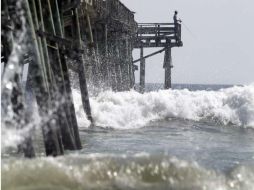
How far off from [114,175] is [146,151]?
135 inches

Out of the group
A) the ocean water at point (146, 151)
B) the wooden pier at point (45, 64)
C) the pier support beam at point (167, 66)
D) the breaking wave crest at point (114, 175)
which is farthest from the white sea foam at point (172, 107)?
the breaking wave crest at point (114, 175)

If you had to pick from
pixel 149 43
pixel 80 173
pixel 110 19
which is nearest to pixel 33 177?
pixel 80 173

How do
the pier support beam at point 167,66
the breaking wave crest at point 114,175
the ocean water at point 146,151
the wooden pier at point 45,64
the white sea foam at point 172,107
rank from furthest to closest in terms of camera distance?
1. the pier support beam at point 167,66
2. the white sea foam at point 172,107
3. the wooden pier at point 45,64
4. the ocean water at point 146,151
5. the breaking wave crest at point 114,175

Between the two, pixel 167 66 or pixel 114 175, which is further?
pixel 167 66

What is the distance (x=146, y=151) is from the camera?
8.59 m

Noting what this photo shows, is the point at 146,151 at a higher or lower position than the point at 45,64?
lower

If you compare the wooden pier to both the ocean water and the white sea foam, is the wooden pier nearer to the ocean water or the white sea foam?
the ocean water

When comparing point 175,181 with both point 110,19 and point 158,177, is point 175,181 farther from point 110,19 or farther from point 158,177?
point 110,19

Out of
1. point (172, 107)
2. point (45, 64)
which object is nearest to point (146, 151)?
point (45, 64)

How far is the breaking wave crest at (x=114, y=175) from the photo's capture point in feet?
16.4

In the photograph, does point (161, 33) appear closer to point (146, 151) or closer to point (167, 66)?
point (167, 66)

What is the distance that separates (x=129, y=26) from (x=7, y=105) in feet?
61.9

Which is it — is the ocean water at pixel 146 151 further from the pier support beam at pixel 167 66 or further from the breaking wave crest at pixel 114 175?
the pier support beam at pixel 167 66

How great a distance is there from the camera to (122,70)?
24500mm
